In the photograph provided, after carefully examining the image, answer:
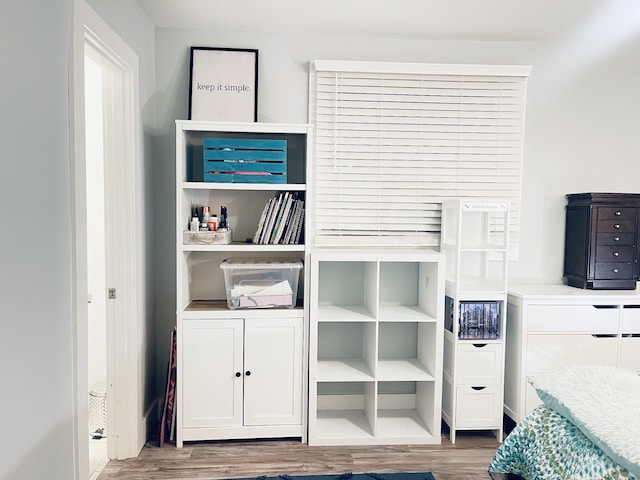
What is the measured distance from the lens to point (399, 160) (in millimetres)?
2977

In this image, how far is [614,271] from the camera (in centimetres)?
285

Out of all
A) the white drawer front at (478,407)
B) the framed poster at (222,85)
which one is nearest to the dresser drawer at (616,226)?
the white drawer front at (478,407)

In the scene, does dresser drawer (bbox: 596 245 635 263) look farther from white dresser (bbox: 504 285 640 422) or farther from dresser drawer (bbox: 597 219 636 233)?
white dresser (bbox: 504 285 640 422)

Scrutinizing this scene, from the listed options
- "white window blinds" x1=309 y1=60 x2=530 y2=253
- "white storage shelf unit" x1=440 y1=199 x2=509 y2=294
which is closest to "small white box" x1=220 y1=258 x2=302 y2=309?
"white window blinds" x1=309 y1=60 x2=530 y2=253

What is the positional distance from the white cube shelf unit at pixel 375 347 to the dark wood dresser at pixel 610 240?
0.99 metres

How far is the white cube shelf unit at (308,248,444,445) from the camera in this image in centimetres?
267

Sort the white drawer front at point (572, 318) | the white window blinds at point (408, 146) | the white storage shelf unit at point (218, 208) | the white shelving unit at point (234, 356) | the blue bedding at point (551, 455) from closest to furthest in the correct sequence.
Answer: the blue bedding at point (551, 455)
the white shelving unit at point (234, 356)
the white drawer front at point (572, 318)
the white storage shelf unit at point (218, 208)
the white window blinds at point (408, 146)

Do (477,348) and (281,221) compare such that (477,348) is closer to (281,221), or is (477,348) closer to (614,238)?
(614,238)

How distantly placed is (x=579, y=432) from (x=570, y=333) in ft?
4.11

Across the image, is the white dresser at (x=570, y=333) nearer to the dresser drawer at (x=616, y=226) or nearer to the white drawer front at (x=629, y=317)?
the white drawer front at (x=629, y=317)

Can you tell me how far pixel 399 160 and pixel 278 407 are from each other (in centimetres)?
171

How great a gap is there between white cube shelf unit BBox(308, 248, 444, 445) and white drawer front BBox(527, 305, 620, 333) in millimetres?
571

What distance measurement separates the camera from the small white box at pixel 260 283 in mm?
2645

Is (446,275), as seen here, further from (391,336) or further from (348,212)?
(348,212)
